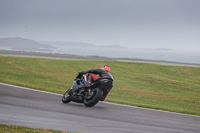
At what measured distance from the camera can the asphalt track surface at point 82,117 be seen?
301 inches

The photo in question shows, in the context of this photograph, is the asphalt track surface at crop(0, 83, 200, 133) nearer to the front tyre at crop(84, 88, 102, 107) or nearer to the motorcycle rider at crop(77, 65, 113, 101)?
the front tyre at crop(84, 88, 102, 107)

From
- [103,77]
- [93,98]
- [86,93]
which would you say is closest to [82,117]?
[93,98]

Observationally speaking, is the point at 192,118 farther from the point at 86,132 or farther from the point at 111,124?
the point at 86,132

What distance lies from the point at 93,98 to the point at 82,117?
173 centimetres

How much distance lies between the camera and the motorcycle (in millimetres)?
10594

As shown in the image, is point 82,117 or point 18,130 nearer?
point 18,130

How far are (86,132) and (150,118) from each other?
356 centimetres

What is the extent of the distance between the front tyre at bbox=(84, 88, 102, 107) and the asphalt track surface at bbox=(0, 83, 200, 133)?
0.17 metres

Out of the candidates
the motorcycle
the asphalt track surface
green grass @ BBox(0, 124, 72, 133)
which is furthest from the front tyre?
green grass @ BBox(0, 124, 72, 133)

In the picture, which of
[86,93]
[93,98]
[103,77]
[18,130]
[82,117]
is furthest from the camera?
[86,93]

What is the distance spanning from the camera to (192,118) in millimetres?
11195

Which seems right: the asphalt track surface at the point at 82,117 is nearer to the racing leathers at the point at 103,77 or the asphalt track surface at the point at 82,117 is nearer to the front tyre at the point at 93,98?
the front tyre at the point at 93,98

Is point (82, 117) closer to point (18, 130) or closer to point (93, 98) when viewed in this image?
point (93, 98)

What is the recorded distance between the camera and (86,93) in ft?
35.8
